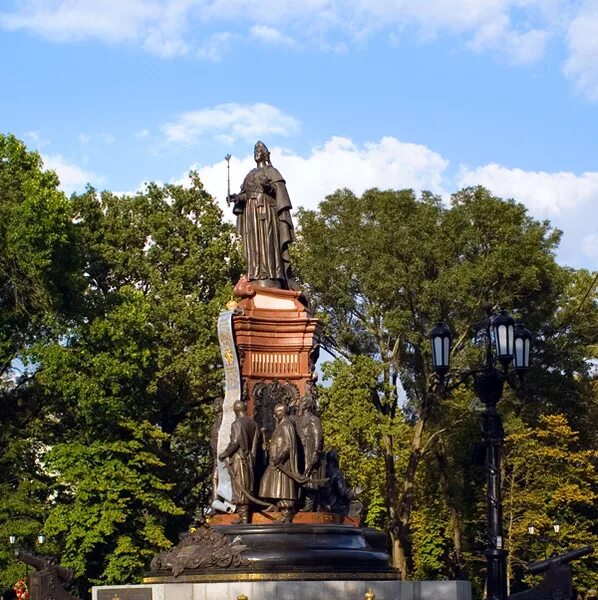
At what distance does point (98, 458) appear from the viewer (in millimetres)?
42531

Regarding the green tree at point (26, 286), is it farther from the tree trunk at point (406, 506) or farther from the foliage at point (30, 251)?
the tree trunk at point (406, 506)

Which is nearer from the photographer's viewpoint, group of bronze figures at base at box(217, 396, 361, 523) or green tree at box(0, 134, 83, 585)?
group of bronze figures at base at box(217, 396, 361, 523)

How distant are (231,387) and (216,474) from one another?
154 centimetres

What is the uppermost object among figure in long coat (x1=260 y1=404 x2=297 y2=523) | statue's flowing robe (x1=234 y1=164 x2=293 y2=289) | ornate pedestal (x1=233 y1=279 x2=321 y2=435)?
statue's flowing robe (x1=234 y1=164 x2=293 y2=289)

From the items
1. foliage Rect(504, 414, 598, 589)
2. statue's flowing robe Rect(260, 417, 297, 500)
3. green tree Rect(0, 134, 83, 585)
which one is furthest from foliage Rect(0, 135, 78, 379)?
statue's flowing robe Rect(260, 417, 297, 500)

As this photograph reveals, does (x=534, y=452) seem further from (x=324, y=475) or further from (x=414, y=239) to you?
(x=324, y=475)

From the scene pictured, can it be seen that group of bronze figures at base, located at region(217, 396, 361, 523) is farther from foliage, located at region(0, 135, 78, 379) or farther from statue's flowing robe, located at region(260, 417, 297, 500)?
foliage, located at region(0, 135, 78, 379)

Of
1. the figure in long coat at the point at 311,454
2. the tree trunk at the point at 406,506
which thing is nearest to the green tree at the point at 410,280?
the tree trunk at the point at 406,506

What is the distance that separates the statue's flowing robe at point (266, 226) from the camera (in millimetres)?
26266

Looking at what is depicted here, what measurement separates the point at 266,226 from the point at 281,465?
496 centimetres

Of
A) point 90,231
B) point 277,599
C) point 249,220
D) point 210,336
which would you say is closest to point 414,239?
point 210,336

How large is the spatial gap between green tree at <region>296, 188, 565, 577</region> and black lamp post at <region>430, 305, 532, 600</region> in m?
25.1

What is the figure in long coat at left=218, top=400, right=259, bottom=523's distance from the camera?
23375mm

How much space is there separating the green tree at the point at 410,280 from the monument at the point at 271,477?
834 inches
